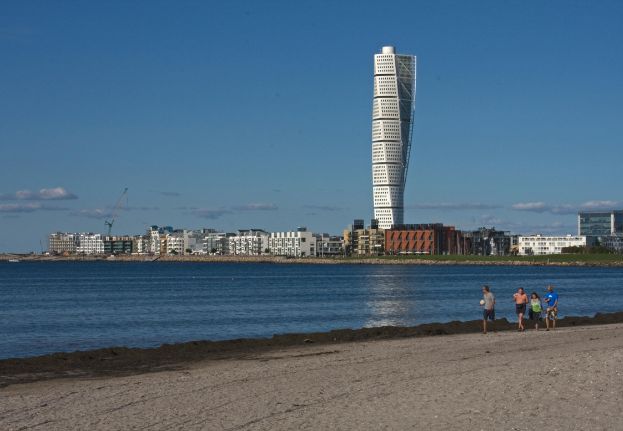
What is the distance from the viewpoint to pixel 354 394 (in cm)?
1645

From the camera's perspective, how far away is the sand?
1402cm

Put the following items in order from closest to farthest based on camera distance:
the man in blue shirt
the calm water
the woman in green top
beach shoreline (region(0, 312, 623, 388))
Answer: beach shoreline (region(0, 312, 623, 388)) → the woman in green top → the man in blue shirt → the calm water

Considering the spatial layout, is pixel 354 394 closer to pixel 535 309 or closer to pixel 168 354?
pixel 168 354

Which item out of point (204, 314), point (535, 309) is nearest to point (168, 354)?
point (535, 309)

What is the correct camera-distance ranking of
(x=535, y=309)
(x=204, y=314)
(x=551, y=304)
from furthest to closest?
(x=204, y=314)
(x=551, y=304)
(x=535, y=309)

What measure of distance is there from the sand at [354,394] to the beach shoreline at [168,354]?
107cm

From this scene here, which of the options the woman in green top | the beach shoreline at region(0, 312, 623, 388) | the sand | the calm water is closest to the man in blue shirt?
the woman in green top

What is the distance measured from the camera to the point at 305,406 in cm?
1541

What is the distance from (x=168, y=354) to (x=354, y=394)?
36.2 feet

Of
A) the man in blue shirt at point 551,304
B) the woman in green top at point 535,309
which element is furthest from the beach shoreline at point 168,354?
the man in blue shirt at point 551,304

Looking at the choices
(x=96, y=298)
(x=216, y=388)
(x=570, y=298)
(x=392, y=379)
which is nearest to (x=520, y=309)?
(x=392, y=379)

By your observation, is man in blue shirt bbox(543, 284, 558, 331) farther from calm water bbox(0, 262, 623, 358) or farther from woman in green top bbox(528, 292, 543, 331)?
calm water bbox(0, 262, 623, 358)

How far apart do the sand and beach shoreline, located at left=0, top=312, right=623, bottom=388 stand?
1072mm

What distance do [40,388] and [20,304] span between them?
1748 inches
